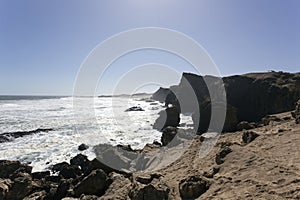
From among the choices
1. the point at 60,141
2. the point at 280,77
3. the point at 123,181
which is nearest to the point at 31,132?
the point at 60,141

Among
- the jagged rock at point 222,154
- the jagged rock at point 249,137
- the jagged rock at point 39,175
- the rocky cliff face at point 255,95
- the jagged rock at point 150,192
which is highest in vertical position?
the rocky cliff face at point 255,95

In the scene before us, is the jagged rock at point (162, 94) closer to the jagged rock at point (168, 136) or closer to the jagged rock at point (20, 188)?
the jagged rock at point (168, 136)

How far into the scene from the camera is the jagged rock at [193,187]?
8375mm

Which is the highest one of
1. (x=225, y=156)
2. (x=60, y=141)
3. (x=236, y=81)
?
(x=236, y=81)

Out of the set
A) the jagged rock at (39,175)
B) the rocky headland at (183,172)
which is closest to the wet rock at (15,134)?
the rocky headland at (183,172)

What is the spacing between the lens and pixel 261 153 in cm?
1001

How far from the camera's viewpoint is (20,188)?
1220cm

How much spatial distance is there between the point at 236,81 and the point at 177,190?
33319 mm

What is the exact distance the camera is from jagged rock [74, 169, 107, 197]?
10.7 metres

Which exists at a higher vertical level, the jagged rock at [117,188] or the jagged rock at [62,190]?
the jagged rock at [117,188]

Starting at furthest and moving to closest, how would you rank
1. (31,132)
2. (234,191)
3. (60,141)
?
(31,132), (60,141), (234,191)

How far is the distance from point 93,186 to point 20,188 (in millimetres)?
3534

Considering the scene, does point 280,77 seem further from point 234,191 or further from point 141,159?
point 234,191

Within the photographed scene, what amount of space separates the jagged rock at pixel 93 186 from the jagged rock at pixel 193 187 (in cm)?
349
